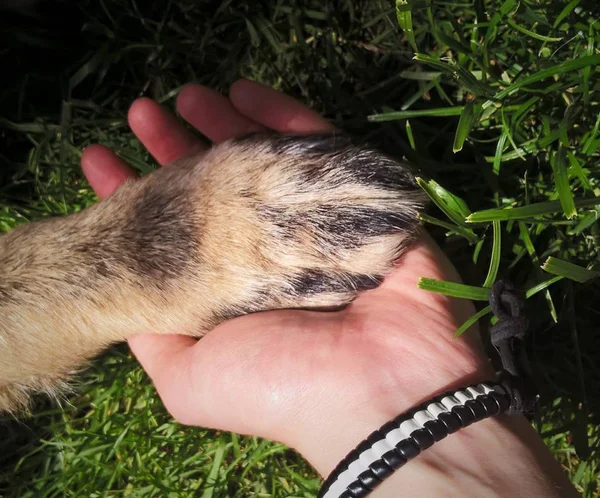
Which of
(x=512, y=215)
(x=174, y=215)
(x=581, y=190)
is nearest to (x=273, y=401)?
(x=174, y=215)

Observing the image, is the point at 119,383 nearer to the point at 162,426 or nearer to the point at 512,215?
the point at 162,426

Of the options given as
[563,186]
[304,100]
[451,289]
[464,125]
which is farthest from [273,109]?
[563,186]

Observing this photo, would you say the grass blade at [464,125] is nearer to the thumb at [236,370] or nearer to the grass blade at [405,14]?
the grass blade at [405,14]

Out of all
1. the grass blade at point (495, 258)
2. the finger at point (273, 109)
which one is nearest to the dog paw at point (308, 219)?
the grass blade at point (495, 258)

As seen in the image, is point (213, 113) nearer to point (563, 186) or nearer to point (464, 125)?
point (464, 125)

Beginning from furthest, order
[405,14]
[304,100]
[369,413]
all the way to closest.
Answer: [304,100], [405,14], [369,413]
